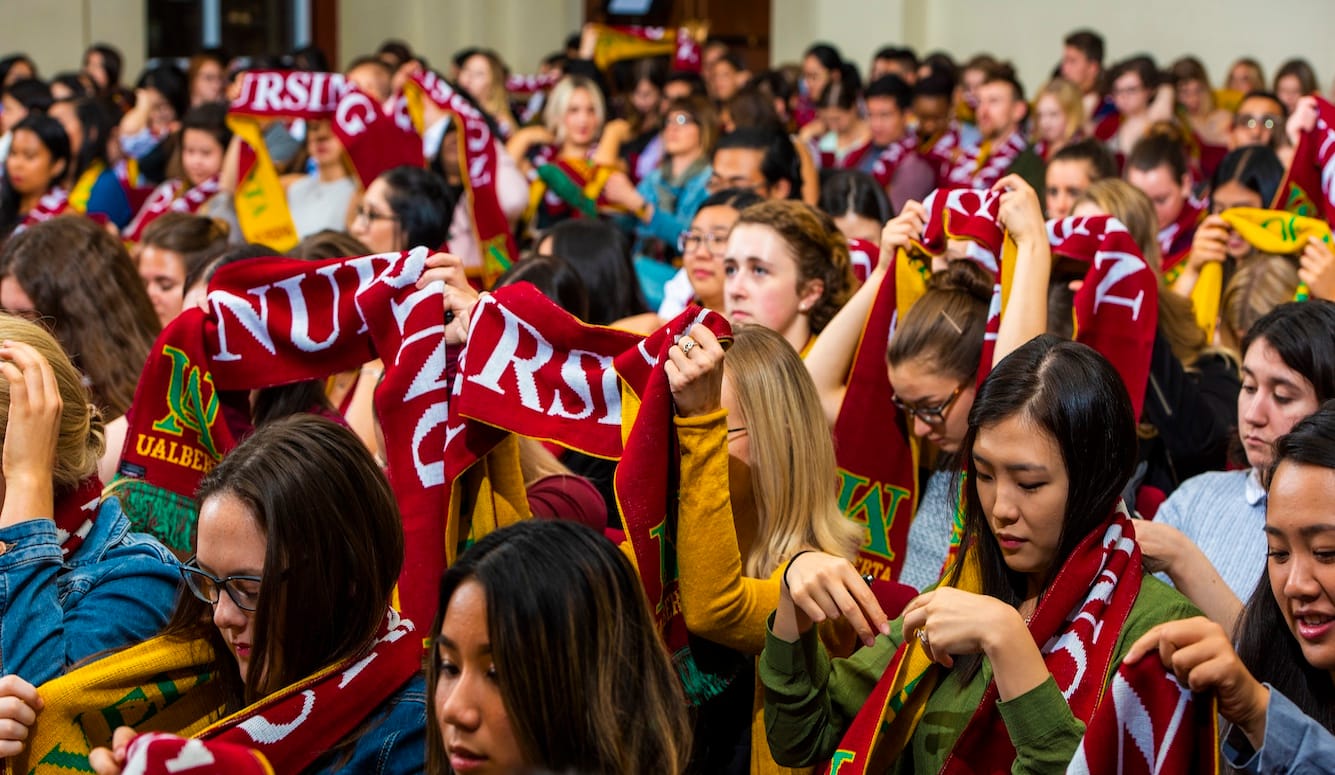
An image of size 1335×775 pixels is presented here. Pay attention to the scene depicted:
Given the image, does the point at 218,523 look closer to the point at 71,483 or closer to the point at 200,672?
the point at 200,672

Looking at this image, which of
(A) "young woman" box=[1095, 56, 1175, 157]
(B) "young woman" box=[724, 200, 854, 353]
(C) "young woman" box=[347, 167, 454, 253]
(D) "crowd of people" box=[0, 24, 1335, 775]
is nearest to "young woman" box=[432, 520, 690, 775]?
(D) "crowd of people" box=[0, 24, 1335, 775]

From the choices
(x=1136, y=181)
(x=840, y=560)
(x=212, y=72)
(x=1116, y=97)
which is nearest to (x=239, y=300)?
(x=840, y=560)

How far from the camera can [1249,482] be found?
3.00 metres

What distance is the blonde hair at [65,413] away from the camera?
97.7 inches

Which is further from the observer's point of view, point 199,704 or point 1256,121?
point 1256,121

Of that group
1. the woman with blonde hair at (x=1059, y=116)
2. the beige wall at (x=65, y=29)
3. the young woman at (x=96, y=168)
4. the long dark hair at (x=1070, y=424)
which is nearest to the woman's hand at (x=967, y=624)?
the long dark hair at (x=1070, y=424)

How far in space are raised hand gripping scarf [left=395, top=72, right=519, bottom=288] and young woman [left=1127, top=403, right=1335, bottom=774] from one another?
420 cm

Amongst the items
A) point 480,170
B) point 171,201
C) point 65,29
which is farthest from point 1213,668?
point 65,29

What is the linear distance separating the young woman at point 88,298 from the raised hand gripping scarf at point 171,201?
2960 mm

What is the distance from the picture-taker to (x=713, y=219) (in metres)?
4.58

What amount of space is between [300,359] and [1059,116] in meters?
6.32

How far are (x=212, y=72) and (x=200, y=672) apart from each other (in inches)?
378

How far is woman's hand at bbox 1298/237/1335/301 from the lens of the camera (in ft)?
12.5

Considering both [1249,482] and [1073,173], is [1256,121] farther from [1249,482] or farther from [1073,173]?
[1249,482]
